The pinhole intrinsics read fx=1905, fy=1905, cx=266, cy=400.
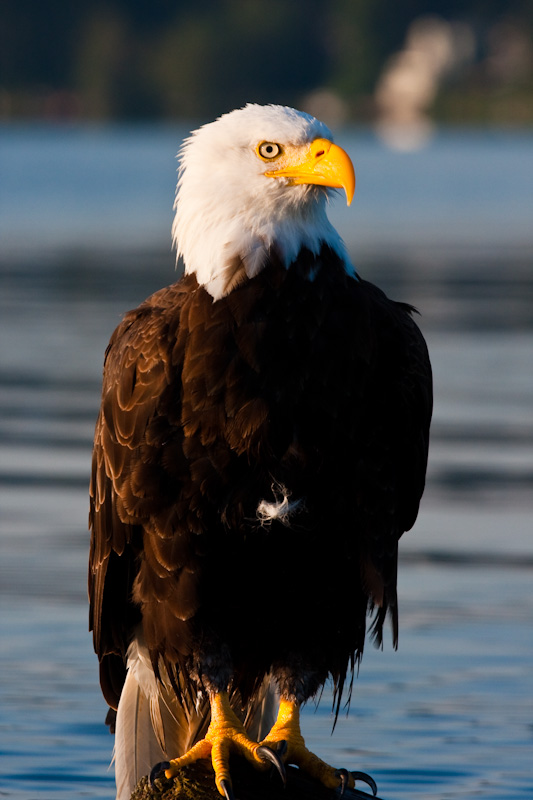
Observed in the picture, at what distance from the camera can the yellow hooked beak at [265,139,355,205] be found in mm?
4973

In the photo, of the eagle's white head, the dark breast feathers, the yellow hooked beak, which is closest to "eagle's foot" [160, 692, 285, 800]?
the dark breast feathers

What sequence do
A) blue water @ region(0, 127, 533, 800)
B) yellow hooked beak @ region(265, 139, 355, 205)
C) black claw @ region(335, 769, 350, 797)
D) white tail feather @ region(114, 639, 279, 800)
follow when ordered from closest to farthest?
yellow hooked beak @ region(265, 139, 355, 205)
black claw @ region(335, 769, 350, 797)
white tail feather @ region(114, 639, 279, 800)
blue water @ region(0, 127, 533, 800)

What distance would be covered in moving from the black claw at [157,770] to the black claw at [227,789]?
0.62 ft

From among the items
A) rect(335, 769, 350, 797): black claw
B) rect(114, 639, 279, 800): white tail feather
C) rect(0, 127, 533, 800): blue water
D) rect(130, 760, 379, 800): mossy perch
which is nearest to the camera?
rect(130, 760, 379, 800): mossy perch

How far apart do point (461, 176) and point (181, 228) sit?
4720 centimetres

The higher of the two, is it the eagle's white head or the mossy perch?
the eagle's white head

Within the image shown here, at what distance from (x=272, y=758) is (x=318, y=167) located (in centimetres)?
159

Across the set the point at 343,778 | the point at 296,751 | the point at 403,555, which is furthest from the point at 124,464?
the point at 403,555

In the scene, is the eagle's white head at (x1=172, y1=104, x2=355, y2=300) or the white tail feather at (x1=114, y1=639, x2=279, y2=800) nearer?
the eagle's white head at (x1=172, y1=104, x2=355, y2=300)

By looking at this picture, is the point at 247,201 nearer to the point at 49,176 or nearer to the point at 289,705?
the point at 289,705

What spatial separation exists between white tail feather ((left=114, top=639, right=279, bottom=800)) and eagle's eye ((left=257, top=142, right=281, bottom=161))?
1.46 metres

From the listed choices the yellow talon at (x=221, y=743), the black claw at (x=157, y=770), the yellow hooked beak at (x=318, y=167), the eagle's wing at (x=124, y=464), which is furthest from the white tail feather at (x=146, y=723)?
the yellow hooked beak at (x=318, y=167)

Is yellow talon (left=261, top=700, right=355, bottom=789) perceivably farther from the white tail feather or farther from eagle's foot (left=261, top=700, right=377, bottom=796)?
the white tail feather

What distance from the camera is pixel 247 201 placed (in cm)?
504
